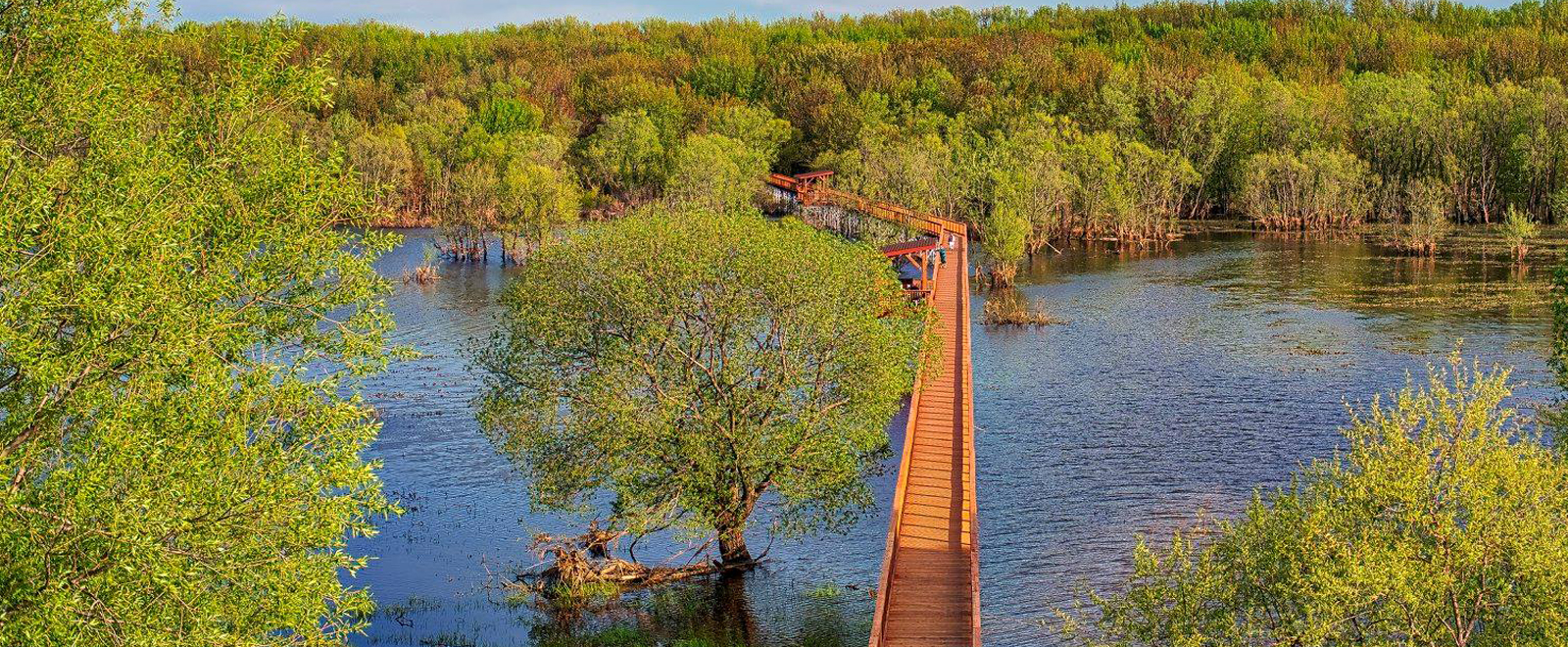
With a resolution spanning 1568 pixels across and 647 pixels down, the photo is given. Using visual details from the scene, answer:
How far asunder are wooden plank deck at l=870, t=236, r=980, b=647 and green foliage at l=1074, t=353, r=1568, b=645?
5120 millimetres

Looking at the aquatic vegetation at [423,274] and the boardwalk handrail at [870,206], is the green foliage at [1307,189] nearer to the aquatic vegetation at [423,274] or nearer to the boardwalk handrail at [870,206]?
the boardwalk handrail at [870,206]

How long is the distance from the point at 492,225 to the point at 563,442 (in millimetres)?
58905

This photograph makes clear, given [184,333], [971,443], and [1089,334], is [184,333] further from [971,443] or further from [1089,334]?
[1089,334]

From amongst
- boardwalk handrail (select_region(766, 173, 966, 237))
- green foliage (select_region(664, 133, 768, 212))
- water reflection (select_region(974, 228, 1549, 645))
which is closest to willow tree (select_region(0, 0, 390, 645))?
water reflection (select_region(974, 228, 1549, 645))

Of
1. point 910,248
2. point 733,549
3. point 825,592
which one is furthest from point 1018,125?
point 825,592

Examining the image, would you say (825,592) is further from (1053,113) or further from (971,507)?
(1053,113)

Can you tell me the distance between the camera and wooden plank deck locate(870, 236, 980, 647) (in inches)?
941

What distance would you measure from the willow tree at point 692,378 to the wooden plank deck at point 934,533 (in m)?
1.74

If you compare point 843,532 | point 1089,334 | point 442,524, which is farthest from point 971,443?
point 1089,334

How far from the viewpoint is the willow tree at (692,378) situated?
2948 centimetres

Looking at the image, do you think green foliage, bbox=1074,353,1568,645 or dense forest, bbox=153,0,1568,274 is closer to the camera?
green foliage, bbox=1074,353,1568,645

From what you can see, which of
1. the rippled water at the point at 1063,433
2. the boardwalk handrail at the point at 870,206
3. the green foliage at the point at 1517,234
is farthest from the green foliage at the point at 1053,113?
the rippled water at the point at 1063,433

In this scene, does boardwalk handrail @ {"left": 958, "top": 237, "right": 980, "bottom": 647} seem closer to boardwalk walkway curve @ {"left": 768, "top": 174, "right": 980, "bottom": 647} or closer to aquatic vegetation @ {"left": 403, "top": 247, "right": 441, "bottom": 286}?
boardwalk walkway curve @ {"left": 768, "top": 174, "right": 980, "bottom": 647}

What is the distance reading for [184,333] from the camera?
1521 cm
